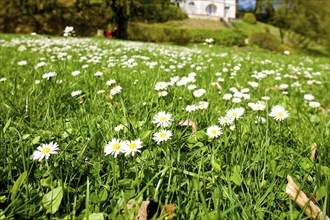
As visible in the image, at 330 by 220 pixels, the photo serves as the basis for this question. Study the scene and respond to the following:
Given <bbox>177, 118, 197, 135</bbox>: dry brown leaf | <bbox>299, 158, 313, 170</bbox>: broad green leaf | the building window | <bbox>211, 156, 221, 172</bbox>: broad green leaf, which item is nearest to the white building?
the building window

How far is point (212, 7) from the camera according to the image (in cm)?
6150

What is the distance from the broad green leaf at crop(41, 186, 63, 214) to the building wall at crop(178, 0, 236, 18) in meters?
59.7

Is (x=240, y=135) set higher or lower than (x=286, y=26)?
higher

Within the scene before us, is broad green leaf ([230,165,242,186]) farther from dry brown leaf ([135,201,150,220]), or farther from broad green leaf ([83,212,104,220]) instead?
broad green leaf ([83,212,104,220])

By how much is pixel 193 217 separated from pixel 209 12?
216 ft

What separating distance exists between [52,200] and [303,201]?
1055 mm

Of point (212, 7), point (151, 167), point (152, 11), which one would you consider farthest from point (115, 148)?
point (212, 7)

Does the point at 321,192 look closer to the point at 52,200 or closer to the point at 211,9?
the point at 52,200

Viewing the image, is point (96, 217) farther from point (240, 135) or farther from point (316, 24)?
point (316, 24)

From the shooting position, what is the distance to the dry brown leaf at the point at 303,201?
106 centimetres

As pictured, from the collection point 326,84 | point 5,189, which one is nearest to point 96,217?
point 5,189

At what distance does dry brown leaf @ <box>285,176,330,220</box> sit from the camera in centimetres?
106

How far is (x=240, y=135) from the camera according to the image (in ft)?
5.61

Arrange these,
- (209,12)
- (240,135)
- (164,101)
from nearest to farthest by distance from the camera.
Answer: (240,135) < (164,101) < (209,12)
